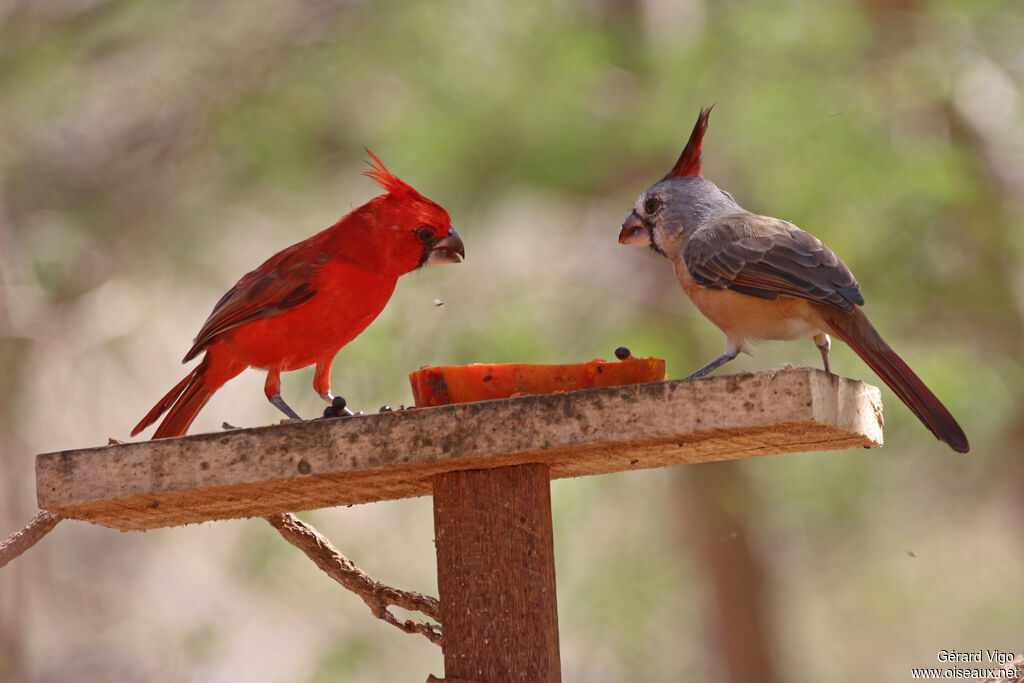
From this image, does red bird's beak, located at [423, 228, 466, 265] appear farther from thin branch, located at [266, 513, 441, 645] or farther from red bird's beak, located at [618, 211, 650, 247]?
thin branch, located at [266, 513, 441, 645]

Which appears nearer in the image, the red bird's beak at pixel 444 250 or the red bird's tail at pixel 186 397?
the red bird's tail at pixel 186 397

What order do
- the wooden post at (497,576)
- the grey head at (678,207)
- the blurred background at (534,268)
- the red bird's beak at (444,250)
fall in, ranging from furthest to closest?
the blurred background at (534,268) < the grey head at (678,207) < the red bird's beak at (444,250) < the wooden post at (497,576)

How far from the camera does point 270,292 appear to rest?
3.46 metres

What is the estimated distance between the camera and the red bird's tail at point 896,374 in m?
2.92

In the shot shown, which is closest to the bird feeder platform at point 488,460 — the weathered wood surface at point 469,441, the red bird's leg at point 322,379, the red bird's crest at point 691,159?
the weathered wood surface at point 469,441

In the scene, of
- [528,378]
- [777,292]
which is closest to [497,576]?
[528,378]

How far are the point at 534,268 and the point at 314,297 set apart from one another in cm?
432

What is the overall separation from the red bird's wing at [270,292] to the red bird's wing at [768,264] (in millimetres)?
1129

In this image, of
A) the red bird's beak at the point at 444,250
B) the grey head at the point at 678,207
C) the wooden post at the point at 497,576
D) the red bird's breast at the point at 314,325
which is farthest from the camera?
the grey head at the point at 678,207

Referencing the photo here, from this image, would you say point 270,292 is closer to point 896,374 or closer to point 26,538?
point 26,538

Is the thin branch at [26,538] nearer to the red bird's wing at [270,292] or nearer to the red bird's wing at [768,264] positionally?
the red bird's wing at [270,292]

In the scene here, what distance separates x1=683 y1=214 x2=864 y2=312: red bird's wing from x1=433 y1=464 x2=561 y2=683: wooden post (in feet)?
Answer: 2.79

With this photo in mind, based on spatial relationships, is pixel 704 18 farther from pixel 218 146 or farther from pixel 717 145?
pixel 218 146

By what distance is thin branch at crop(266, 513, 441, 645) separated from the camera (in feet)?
10.7
